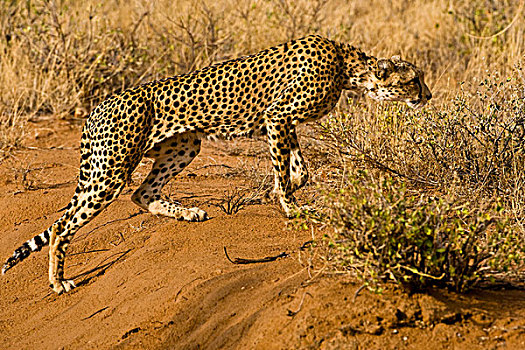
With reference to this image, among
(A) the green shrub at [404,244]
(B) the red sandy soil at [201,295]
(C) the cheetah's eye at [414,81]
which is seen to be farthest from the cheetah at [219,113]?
(A) the green shrub at [404,244]

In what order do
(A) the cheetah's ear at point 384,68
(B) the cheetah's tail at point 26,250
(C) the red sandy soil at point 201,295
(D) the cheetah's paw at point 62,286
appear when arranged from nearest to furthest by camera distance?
(C) the red sandy soil at point 201,295 < (D) the cheetah's paw at point 62,286 < (B) the cheetah's tail at point 26,250 < (A) the cheetah's ear at point 384,68

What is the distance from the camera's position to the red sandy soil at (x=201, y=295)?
10.8 feet

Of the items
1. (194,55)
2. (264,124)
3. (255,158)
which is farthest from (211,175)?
(194,55)

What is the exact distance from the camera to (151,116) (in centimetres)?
535

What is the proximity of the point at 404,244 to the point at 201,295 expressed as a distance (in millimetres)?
1227

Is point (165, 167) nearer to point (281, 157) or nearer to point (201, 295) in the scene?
point (281, 157)

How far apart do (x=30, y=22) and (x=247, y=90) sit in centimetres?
549

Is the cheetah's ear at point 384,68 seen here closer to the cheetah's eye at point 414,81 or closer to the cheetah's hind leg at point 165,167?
the cheetah's eye at point 414,81

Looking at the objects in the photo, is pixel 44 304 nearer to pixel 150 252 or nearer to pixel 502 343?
pixel 150 252

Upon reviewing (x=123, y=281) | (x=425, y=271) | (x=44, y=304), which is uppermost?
(x=425, y=271)

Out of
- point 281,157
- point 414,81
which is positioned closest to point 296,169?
point 281,157

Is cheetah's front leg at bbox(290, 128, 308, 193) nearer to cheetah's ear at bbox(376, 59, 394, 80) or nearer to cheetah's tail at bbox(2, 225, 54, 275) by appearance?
cheetah's ear at bbox(376, 59, 394, 80)

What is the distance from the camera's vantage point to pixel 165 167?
577cm

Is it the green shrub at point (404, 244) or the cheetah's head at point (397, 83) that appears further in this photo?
the cheetah's head at point (397, 83)
